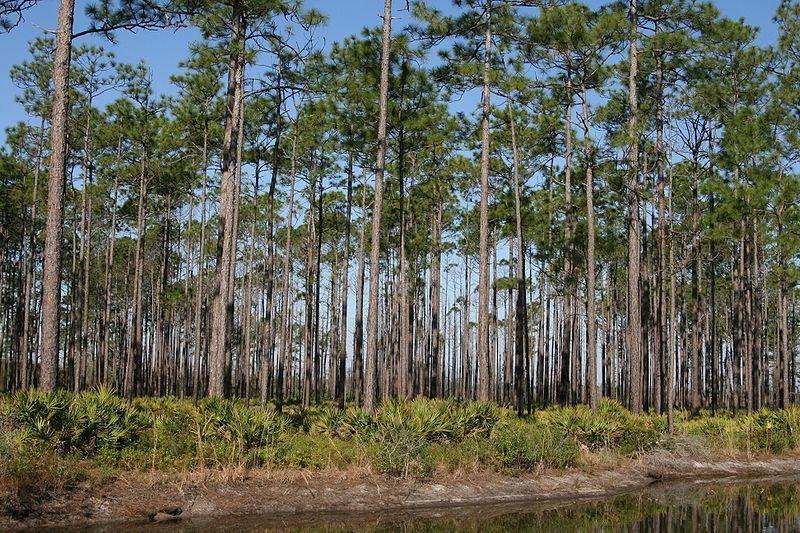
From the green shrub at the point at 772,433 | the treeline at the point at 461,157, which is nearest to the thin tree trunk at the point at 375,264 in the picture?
the treeline at the point at 461,157

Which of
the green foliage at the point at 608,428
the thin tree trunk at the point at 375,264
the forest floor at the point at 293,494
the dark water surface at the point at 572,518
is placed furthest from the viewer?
the thin tree trunk at the point at 375,264

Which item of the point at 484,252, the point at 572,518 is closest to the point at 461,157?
the point at 484,252

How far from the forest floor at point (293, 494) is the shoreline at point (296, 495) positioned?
14 millimetres

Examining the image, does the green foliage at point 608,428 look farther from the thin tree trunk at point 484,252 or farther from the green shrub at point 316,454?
the green shrub at point 316,454

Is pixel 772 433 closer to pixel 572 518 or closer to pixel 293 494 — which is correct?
pixel 572 518

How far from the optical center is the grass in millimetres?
10266

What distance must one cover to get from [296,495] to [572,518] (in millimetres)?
4620

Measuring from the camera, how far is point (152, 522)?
31.7 ft

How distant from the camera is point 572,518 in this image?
1084 cm

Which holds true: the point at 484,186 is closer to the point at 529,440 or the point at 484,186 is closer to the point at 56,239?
the point at 529,440

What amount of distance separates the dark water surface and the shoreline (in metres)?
0.17

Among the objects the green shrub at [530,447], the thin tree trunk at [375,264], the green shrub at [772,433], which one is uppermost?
the thin tree trunk at [375,264]

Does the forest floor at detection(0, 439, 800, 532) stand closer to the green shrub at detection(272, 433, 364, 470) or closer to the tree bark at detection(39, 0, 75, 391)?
the green shrub at detection(272, 433, 364, 470)

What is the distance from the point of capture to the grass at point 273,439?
10.3 m
